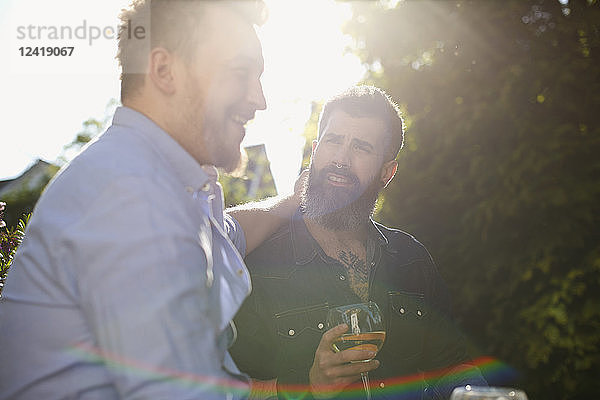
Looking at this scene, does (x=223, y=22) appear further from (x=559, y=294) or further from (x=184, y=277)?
(x=559, y=294)

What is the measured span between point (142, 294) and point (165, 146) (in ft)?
2.02

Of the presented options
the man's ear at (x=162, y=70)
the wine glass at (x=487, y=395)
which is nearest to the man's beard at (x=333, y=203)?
the man's ear at (x=162, y=70)

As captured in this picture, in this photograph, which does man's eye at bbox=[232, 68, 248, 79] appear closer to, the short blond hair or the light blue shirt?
the short blond hair

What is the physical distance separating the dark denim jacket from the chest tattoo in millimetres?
40

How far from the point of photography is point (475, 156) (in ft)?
20.7

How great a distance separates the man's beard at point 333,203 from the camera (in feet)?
11.7

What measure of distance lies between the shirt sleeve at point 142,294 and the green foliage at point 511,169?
491 centimetres

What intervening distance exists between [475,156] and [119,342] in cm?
563

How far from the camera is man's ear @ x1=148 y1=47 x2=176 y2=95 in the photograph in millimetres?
1897

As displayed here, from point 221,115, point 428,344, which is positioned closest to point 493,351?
point 428,344

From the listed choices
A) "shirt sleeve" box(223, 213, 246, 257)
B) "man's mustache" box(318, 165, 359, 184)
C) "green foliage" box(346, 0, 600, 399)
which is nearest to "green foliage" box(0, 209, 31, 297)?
"shirt sleeve" box(223, 213, 246, 257)

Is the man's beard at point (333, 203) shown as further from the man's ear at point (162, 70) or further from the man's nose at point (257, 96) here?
the man's ear at point (162, 70)

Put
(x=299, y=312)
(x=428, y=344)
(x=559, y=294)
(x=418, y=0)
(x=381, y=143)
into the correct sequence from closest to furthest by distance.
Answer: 1. (x=299, y=312)
2. (x=428, y=344)
3. (x=381, y=143)
4. (x=559, y=294)
5. (x=418, y=0)

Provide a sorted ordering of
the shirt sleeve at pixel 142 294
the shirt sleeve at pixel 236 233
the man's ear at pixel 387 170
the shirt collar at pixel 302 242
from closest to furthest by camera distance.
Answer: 1. the shirt sleeve at pixel 142 294
2. the shirt sleeve at pixel 236 233
3. the shirt collar at pixel 302 242
4. the man's ear at pixel 387 170
